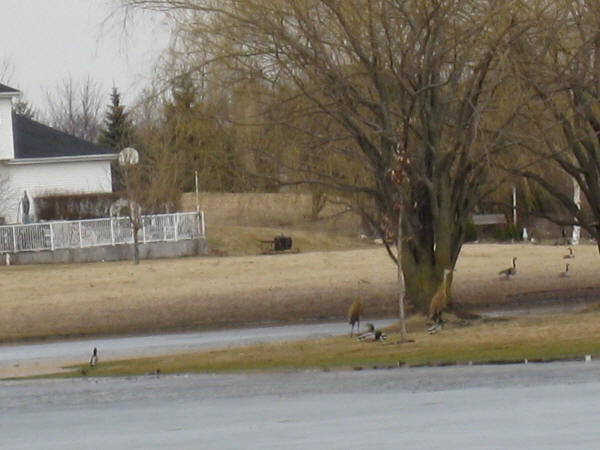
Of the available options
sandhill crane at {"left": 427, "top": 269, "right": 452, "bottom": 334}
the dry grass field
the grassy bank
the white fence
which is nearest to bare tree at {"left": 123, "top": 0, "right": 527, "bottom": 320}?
sandhill crane at {"left": 427, "top": 269, "right": 452, "bottom": 334}

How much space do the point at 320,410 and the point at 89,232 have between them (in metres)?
35.8

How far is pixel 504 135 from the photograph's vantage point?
88.3 feet

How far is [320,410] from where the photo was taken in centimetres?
1784

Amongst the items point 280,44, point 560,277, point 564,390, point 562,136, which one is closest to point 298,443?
point 564,390

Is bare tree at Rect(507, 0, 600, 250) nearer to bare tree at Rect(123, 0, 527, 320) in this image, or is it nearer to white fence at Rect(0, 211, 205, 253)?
bare tree at Rect(123, 0, 527, 320)

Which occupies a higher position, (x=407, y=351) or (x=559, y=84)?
(x=559, y=84)

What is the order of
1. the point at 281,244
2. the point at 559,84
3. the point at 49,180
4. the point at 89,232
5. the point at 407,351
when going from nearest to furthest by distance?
the point at 407,351 → the point at 559,84 → the point at 89,232 → the point at 281,244 → the point at 49,180

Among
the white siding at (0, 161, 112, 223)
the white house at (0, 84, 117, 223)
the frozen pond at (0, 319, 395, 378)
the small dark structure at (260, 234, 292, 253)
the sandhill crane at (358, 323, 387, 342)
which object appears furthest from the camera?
the white house at (0, 84, 117, 223)

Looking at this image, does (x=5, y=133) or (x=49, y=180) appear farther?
(x=49, y=180)

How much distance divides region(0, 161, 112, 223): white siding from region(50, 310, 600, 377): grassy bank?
33.6 meters

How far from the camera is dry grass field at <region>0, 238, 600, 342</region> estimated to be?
1449 inches

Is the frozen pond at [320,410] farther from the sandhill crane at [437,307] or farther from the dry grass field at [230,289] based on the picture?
the dry grass field at [230,289]

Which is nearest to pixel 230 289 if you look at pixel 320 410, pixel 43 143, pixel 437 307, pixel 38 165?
pixel 437 307

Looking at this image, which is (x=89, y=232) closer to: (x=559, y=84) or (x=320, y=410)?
(x=559, y=84)
